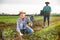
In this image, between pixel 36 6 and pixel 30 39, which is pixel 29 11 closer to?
pixel 36 6

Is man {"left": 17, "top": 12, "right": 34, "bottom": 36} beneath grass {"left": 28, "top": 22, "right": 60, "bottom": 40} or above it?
above

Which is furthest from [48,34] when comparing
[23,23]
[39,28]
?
[23,23]

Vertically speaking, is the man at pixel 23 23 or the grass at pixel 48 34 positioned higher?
the man at pixel 23 23

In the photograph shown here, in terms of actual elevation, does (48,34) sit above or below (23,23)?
below

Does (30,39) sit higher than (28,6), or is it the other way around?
(28,6)

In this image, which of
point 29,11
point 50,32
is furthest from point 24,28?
point 50,32

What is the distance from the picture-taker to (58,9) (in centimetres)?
159

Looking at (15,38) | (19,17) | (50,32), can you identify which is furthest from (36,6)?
(15,38)

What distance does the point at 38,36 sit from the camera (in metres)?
1.50

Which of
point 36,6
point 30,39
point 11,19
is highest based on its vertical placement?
point 36,6

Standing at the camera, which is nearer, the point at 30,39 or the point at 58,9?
the point at 30,39

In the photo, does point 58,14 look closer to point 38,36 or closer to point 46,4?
point 46,4

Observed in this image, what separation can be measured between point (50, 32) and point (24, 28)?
327mm

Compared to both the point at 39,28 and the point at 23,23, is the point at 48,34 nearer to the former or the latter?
the point at 39,28
